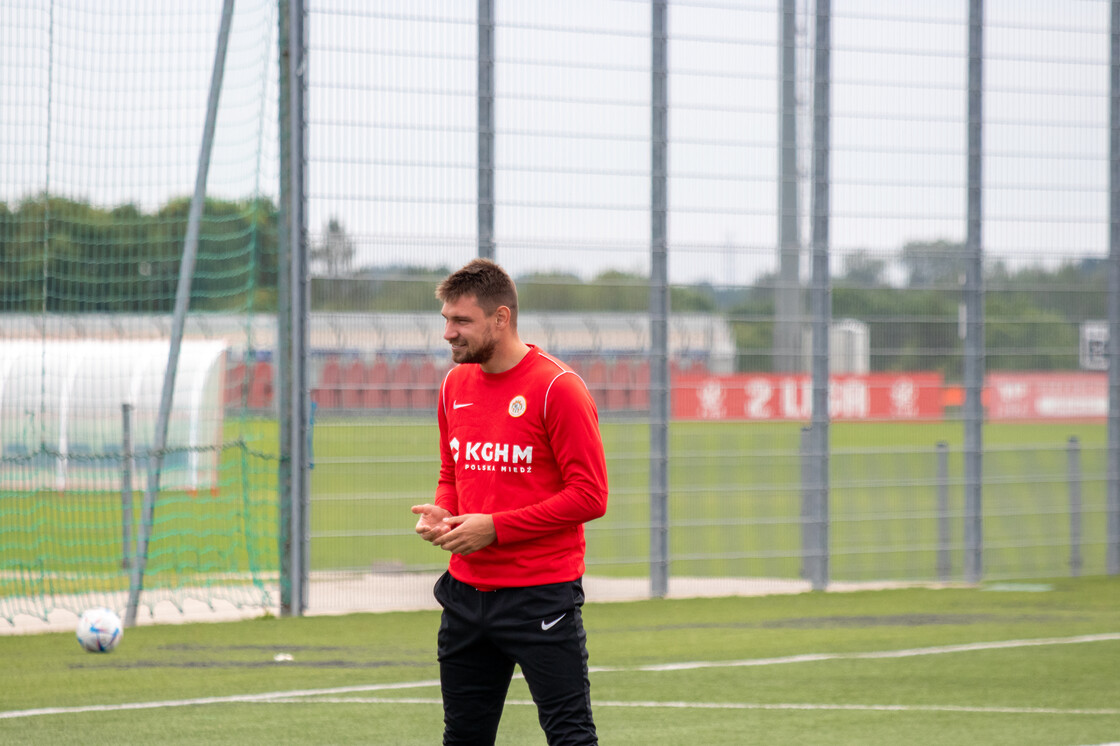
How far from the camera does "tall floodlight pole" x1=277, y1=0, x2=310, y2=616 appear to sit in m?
11.1

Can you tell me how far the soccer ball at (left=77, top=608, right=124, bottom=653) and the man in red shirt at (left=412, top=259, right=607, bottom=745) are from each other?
4.72 meters

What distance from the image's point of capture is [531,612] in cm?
444

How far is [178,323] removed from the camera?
33.7 ft

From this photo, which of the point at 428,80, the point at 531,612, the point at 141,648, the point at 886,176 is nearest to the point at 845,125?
the point at 886,176

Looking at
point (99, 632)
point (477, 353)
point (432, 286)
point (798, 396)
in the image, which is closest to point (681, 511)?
point (798, 396)

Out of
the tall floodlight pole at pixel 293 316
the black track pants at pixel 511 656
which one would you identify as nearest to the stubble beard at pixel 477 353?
the black track pants at pixel 511 656

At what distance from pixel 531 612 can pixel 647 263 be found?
794cm

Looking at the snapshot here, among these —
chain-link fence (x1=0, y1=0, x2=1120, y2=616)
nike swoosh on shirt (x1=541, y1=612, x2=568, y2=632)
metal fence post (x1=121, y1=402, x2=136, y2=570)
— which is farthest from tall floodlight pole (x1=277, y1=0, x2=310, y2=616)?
nike swoosh on shirt (x1=541, y1=612, x2=568, y2=632)

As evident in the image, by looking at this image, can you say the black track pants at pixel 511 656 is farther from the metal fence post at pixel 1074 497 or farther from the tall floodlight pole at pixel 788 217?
the metal fence post at pixel 1074 497

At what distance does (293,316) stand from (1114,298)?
7.00 metres

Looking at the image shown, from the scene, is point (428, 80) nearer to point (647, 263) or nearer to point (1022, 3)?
point (647, 263)

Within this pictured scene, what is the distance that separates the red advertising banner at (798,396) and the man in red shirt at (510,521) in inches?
304

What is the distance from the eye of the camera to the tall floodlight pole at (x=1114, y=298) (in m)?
13.4

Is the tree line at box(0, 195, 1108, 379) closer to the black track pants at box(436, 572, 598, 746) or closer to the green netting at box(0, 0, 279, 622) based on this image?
the green netting at box(0, 0, 279, 622)
